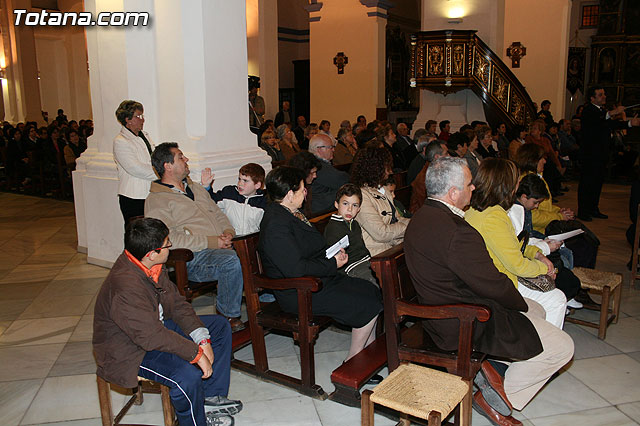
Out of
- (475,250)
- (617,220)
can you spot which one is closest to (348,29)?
(617,220)

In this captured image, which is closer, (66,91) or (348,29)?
(348,29)

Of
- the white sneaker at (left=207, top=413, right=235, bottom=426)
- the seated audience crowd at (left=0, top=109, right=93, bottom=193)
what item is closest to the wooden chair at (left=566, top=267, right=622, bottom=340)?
the white sneaker at (left=207, top=413, right=235, bottom=426)

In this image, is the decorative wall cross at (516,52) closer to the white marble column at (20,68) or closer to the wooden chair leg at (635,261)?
the wooden chair leg at (635,261)

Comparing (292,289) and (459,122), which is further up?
(459,122)

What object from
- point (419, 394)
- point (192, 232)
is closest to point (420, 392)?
point (419, 394)

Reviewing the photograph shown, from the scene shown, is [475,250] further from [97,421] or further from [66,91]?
[66,91]

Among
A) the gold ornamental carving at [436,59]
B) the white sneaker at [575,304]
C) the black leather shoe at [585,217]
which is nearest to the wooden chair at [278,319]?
the white sneaker at [575,304]

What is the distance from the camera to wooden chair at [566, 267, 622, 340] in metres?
4.04

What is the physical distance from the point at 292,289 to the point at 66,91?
1927 cm

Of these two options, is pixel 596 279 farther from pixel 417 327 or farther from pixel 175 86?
pixel 175 86

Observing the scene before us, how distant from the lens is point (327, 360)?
380cm

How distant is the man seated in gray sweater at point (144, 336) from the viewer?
2.54 m

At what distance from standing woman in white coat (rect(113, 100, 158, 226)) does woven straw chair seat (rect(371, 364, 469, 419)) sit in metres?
3.17

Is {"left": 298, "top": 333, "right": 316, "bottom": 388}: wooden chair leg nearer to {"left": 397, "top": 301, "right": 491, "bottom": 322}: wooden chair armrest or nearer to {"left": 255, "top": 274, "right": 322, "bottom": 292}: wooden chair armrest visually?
{"left": 255, "top": 274, "right": 322, "bottom": 292}: wooden chair armrest
